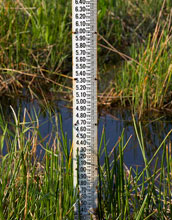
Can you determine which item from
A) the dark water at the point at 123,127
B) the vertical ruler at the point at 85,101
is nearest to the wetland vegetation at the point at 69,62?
the dark water at the point at 123,127

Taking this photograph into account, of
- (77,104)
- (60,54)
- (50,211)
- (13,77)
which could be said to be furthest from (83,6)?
(60,54)

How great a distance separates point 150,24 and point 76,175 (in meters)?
4.41

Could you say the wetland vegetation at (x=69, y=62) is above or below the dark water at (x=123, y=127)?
above

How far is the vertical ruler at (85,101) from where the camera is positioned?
89.0 inches

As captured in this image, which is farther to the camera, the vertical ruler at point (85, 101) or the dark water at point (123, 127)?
the dark water at point (123, 127)

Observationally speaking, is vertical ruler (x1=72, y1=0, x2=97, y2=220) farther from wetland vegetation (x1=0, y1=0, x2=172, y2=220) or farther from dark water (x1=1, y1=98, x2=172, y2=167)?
dark water (x1=1, y1=98, x2=172, y2=167)

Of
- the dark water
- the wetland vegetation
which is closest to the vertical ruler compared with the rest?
the wetland vegetation

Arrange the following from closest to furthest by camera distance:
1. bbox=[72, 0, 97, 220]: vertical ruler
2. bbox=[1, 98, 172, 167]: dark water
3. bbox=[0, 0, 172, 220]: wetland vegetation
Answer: bbox=[72, 0, 97, 220]: vertical ruler < bbox=[1, 98, 172, 167]: dark water < bbox=[0, 0, 172, 220]: wetland vegetation

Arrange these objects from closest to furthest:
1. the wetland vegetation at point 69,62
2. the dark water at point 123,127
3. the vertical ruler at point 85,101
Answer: the vertical ruler at point 85,101 → the dark water at point 123,127 → the wetland vegetation at point 69,62

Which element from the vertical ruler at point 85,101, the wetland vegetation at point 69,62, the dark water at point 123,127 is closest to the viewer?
the vertical ruler at point 85,101

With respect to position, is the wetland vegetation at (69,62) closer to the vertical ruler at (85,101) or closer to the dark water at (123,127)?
the dark water at (123,127)

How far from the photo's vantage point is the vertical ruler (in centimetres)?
226

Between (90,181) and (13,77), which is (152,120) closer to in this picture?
(13,77)

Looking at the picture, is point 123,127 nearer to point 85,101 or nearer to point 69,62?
point 69,62
